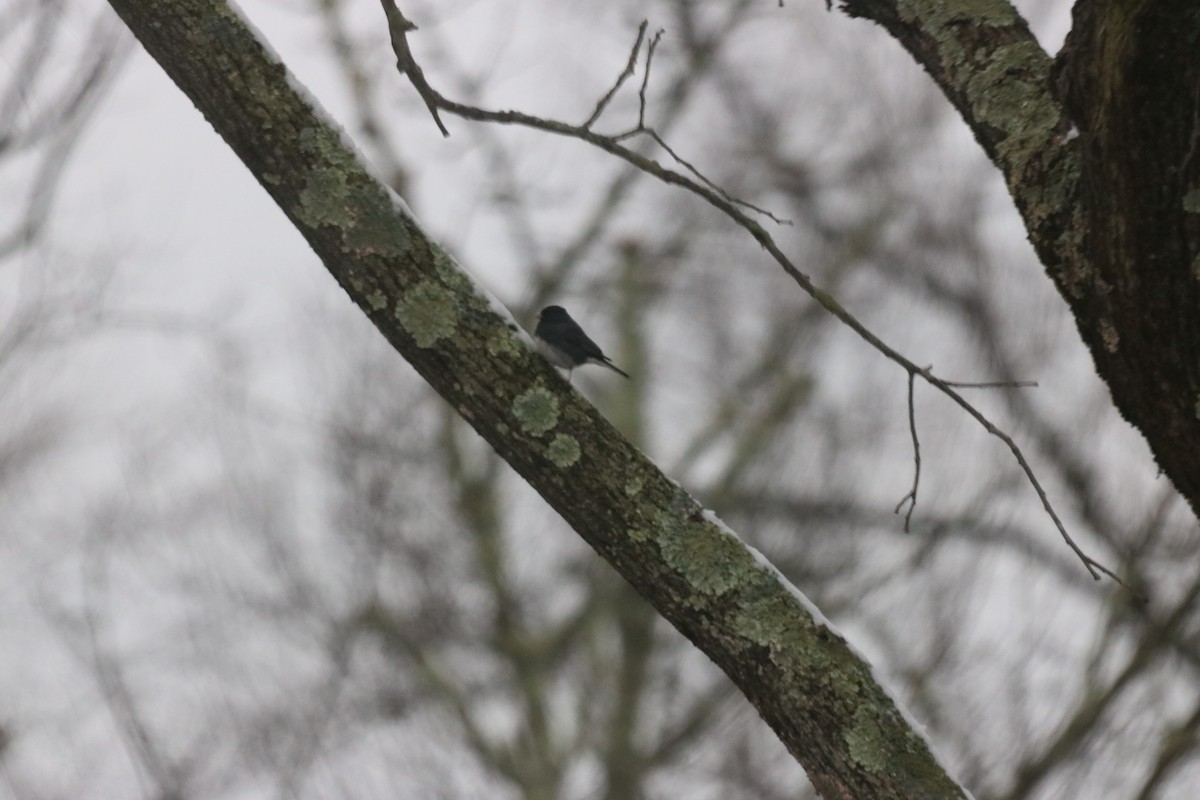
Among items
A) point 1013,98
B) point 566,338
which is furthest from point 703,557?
point 566,338

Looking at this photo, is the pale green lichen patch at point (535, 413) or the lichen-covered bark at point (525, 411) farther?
the pale green lichen patch at point (535, 413)

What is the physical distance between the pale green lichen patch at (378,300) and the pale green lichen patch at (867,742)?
113 cm

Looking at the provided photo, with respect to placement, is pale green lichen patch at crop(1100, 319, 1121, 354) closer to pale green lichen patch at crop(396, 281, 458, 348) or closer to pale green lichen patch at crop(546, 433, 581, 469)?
pale green lichen patch at crop(546, 433, 581, 469)

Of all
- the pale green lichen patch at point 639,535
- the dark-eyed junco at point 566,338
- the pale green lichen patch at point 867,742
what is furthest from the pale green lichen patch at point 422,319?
the dark-eyed junco at point 566,338

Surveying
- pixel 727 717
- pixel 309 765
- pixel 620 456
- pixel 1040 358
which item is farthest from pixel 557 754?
pixel 620 456

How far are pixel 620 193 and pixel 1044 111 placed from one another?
11.5 metres

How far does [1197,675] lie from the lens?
16.4 ft

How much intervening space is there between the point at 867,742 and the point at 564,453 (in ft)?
2.40

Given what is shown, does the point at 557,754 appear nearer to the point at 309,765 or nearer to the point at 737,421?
the point at 309,765

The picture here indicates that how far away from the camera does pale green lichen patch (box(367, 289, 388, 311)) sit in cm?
223

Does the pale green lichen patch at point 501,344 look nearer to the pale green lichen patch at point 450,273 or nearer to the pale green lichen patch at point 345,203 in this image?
the pale green lichen patch at point 450,273

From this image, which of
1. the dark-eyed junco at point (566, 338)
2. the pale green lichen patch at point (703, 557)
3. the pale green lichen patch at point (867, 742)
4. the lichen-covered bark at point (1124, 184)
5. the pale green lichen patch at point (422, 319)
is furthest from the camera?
the dark-eyed junco at point (566, 338)

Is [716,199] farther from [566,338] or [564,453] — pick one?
[566,338]

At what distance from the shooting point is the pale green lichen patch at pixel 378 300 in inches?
87.9
